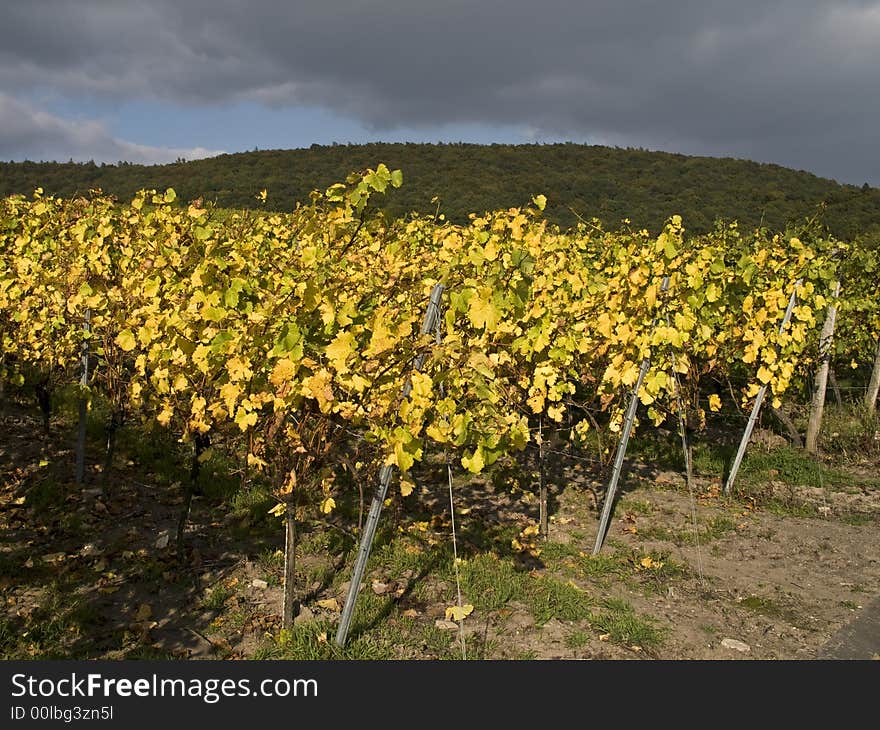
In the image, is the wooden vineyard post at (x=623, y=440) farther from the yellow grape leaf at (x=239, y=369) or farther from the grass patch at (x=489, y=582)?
the yellow grape leaf at (x=239, y=369)

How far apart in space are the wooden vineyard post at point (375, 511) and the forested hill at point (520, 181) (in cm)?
2994

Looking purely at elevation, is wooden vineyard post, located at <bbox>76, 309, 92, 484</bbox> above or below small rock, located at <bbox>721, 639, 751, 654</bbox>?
above

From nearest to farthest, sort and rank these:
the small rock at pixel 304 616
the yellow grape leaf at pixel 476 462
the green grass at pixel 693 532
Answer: the yellow grape leaf at pixel 476 462
the small rock at pixel 304 616
the green grass at pixel 693 532

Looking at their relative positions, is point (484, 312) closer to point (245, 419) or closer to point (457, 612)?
point (245, 419)

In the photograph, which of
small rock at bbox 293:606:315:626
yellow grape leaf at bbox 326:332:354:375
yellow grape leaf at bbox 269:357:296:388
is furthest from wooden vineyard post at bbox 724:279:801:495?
yellow grape leaf at bbox 269:357:296:388

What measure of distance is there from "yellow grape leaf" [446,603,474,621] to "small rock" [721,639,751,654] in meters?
1.44

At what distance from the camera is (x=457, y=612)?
3646 mm

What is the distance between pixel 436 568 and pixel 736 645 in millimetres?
1865

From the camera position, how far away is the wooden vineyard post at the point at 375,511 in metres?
3.04

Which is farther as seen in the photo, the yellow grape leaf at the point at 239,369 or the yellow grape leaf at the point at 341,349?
the yellow grape leaf at the point at 239,369

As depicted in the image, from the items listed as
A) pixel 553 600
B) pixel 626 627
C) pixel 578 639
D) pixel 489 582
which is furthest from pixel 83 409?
pixel 626 627

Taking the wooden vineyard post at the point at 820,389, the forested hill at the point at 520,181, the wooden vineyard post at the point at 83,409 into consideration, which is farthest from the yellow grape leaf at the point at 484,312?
the forested hill at the point at 520,181

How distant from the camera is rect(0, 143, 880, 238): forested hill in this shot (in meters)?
36.0

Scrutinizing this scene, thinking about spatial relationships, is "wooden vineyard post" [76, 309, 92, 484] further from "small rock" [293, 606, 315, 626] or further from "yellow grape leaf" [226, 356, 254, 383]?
"yellow grape leaf" [226, 356, 254, 383]
